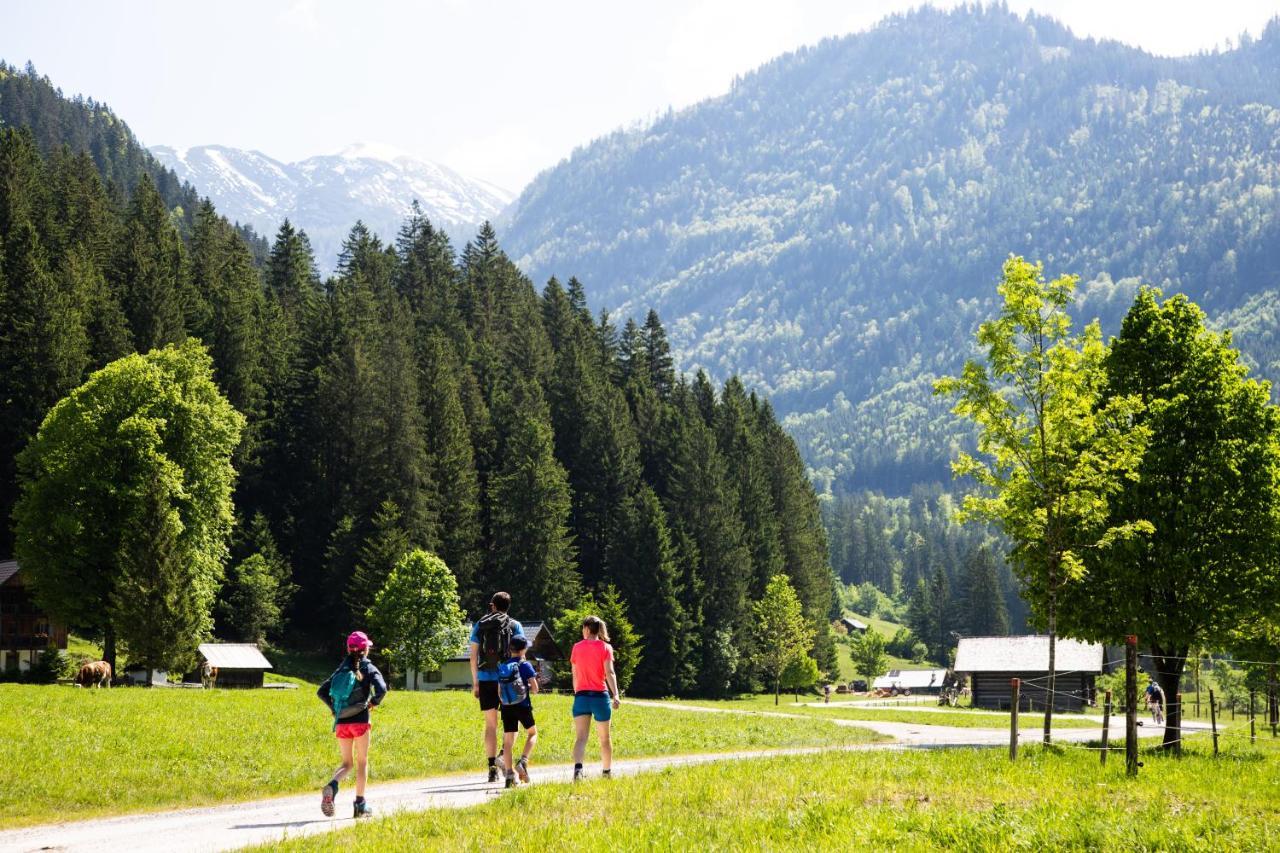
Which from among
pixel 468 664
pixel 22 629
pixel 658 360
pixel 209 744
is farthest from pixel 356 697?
pixel 658 360

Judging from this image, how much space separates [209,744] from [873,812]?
1439cm

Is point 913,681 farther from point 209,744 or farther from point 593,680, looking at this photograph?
point 593,680

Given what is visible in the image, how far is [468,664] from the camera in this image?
73.6 m

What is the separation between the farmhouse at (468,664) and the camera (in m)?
71.4

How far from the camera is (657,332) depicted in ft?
373

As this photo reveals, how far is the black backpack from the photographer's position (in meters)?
16.5

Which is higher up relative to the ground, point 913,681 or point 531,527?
point 531,527

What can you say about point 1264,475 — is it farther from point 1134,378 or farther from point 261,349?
point 261,349

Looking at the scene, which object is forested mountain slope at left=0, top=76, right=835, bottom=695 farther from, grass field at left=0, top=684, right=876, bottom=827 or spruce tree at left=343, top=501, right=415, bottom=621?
grass field at left=0, top=684, right=876, bottom=827

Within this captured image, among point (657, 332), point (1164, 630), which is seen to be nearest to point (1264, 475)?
point (1164, 630)

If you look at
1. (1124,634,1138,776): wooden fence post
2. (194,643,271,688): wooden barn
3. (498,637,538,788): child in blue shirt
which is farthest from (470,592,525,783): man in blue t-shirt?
(194,643,271,688): wooden barn

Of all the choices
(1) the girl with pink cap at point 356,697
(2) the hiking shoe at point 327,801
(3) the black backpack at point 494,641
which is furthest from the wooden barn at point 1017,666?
(2) the hiking shoe at point 327,801

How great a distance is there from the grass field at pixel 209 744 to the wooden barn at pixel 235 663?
26948 mm

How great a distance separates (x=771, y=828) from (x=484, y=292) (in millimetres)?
102301
